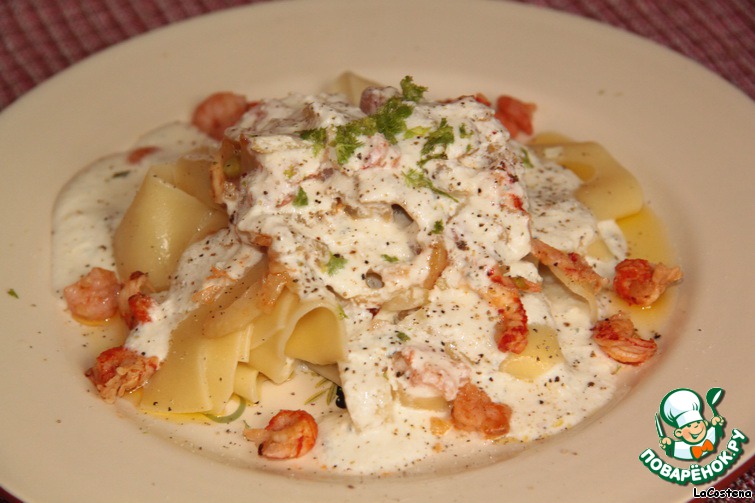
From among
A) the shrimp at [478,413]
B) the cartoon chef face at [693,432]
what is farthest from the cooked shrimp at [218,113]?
the cartoon chef face at [693,432]

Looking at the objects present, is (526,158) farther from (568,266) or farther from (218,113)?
(218,113)

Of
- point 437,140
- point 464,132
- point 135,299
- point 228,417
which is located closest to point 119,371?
point 135,299

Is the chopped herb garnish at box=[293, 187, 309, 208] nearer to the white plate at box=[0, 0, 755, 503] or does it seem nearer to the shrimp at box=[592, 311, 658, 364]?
the white plate at box=[0, 0, 755, 503]

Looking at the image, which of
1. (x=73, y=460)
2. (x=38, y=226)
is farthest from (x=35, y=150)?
(x=73, y=460)

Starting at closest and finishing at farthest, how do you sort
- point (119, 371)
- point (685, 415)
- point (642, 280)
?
point (685, 415) < point (119, 371) < point (642, 280)

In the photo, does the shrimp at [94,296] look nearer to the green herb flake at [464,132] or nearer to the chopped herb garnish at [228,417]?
the chopped herb garnish at [228,417]

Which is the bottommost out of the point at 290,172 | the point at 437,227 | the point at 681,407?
the point at 681,407

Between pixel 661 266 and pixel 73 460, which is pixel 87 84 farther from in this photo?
pixel 661 266

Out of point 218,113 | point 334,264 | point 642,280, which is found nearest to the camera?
point 334,264
